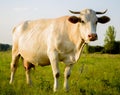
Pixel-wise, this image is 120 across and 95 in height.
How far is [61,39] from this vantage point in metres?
9.56

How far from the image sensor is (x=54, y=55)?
31.2 feet

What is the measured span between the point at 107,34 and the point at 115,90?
61252mm

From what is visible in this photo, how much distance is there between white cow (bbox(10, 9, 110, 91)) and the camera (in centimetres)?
916

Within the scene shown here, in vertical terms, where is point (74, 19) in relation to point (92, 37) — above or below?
above

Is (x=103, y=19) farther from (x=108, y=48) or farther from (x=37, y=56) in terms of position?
(x=108, y=48)

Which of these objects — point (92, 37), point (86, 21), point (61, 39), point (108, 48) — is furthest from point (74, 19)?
point (108, 48)

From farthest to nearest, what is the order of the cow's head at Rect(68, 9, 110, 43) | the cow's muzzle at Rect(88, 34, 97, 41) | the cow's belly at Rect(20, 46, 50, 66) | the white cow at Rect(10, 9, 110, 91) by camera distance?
the cow's belly at Rect(20, 46, 50, 66), the white cow at Rect(10, 9, 110, 91), the cow's head at Rect(68, 9, 110, 43), the cow's muzzle at Rect(88, 34, 97, 41)

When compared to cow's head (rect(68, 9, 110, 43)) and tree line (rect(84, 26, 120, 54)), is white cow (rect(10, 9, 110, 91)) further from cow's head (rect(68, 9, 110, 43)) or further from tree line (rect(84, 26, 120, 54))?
tree line (rect(84, 26, 120, 54))

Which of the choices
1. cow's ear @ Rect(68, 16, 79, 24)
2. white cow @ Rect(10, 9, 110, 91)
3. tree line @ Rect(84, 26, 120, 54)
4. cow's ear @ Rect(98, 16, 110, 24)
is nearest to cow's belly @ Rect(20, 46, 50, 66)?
white cow @ Rect(10, 9, 110, 91)

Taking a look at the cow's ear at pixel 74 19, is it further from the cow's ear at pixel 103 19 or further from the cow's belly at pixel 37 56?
the cow's belly at pixel 37 56

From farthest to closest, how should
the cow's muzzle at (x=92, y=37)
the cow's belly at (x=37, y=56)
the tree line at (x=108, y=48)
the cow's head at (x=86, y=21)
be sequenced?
the tree line at (x=108, y=48)
the cow's belly at (x=37, y=56)
the cow's head at (x=86, y=21)
the cow's muzzle at (x=92, y=37)

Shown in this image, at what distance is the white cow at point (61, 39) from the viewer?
30.0ft

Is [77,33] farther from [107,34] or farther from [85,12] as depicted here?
[107,34]

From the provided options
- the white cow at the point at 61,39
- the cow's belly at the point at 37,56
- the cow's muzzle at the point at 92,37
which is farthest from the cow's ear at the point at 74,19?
the cow's belly at the point at 37,56
